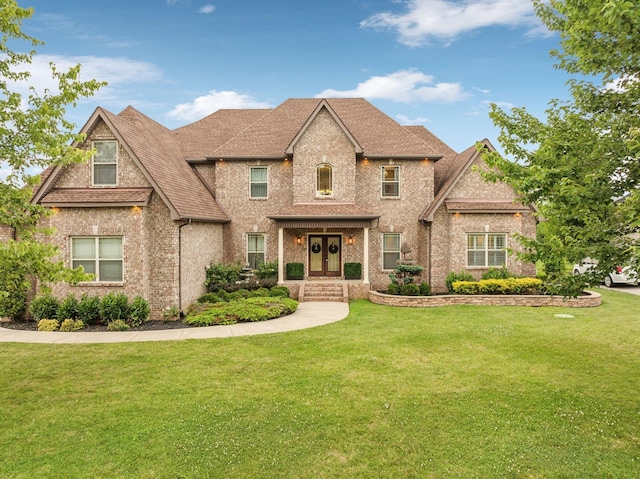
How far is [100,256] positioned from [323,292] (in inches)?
388

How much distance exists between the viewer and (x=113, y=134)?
14422 millimetres

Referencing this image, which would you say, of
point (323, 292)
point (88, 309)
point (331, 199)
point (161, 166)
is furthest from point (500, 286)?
point (88, 309)

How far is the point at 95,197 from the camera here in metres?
14.1

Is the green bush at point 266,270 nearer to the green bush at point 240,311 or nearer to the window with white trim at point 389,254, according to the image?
the green bush at point 240,311

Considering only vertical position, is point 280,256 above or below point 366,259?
above

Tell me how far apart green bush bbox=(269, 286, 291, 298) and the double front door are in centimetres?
326

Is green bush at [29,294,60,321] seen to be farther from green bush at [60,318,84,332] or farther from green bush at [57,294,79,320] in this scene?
green bush at [60,318,84,332]

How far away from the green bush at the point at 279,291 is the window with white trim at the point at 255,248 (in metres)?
3.00

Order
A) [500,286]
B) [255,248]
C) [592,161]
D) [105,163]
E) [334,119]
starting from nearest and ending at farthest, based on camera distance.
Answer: [592,161] < [105,163] < [500,286] < [334,119] < [255,248]

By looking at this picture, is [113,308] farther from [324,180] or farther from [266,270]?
[324,180]

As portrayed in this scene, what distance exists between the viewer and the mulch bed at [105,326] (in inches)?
506

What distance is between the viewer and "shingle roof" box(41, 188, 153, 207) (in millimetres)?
13828

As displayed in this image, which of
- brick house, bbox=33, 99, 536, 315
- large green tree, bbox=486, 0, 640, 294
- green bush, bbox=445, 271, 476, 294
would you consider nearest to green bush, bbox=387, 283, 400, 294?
brick house, bbox=33, 99, 536, 315

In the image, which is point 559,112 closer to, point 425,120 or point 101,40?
point 425,120
